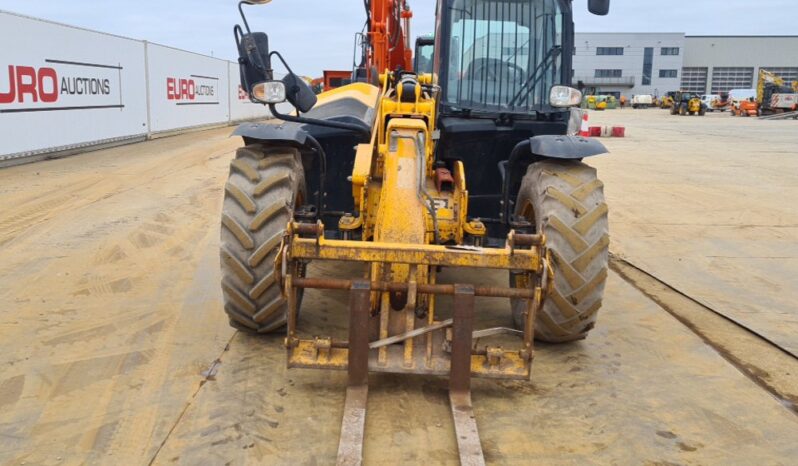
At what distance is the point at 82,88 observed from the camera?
1598 centimetres

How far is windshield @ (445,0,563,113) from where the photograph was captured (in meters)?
5.45

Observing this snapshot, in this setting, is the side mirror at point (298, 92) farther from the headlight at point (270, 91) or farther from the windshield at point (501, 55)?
the windshield at point (501, 55)

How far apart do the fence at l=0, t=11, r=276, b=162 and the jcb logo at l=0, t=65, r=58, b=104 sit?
0.02 meters

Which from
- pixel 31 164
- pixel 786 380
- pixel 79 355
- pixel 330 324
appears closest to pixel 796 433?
pixel 786 380

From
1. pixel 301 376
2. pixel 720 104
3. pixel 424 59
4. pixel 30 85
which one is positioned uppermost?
pixel 720 104

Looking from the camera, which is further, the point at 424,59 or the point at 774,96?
the point at 774,96

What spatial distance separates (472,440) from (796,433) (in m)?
1.74

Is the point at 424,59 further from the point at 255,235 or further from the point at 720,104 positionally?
the point at 720,104

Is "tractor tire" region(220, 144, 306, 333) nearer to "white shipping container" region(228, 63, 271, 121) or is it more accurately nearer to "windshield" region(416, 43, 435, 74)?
"windshield" region(416, 43, 435, 74)

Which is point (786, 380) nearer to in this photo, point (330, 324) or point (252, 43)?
point (330, 324)

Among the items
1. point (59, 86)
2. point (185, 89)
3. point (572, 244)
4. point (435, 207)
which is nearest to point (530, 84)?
point (435, 207)

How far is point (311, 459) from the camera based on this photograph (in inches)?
128

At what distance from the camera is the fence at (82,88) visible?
13.4m

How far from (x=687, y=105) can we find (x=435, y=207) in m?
51.6
